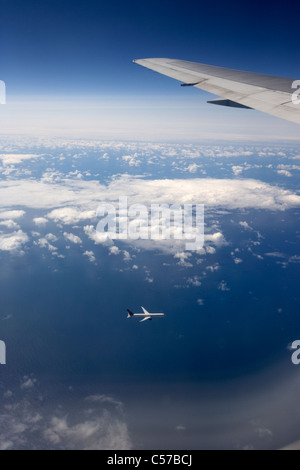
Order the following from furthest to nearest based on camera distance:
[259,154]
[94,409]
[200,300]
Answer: [259,154], [200,300], [94,409]

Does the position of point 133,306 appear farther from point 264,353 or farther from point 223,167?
point 223,167

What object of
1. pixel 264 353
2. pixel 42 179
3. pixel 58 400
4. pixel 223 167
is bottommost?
pixel 58 400

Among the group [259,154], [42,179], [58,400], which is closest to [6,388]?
[58,400]

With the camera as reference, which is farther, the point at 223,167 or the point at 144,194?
the point at 223,167

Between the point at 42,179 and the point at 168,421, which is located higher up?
the point at 42,179
